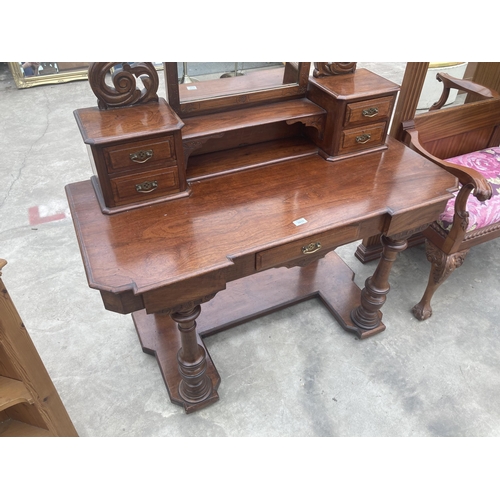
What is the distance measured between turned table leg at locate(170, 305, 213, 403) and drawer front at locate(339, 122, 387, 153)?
0.99 meters

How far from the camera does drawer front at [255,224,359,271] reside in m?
1.53

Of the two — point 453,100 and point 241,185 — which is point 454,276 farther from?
point 453,100

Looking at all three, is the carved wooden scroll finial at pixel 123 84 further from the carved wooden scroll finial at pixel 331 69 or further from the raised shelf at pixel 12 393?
the raised shelf at pixel 12 393

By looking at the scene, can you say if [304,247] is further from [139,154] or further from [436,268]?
[436,268]

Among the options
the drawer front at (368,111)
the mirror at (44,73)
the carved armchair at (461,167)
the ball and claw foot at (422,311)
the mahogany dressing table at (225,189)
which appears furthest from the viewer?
the mirror at (44,73)

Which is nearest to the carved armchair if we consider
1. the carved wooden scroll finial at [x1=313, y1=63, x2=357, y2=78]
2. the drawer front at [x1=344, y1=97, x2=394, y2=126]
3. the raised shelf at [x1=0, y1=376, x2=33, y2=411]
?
the drawer front at [x1=344, y1=97, x2=394, y2=126]

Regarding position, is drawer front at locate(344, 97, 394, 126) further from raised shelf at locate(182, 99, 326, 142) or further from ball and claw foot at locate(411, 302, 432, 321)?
ball and claw foot at locate(411, 302, 432, 321)

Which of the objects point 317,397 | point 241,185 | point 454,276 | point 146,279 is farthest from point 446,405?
point 146,279

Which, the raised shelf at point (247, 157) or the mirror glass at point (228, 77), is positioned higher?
the mirror glass at point (228, 77)

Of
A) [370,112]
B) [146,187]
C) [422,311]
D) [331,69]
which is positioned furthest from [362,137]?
[422,311]

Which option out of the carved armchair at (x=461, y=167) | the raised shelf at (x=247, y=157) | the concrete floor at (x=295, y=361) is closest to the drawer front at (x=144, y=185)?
the raised shelf at (x=247, y=157)

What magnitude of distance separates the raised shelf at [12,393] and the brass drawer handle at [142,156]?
850 millimetres

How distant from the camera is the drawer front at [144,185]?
1.54m

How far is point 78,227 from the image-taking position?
59.9 inches
